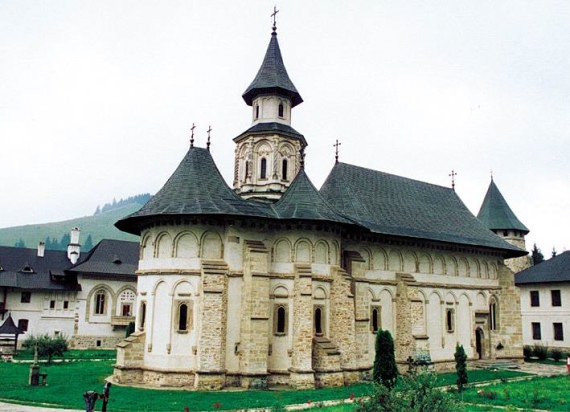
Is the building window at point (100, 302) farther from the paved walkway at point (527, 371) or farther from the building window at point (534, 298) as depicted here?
the building window at point (534, 298)

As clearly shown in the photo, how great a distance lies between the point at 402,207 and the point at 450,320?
24.6 ft

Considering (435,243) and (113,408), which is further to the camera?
(435,243)

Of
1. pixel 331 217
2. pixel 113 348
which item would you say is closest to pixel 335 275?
pixel 331 217

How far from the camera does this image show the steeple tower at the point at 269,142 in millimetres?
30562

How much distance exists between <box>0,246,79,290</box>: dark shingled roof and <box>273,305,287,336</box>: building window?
82.1 ft

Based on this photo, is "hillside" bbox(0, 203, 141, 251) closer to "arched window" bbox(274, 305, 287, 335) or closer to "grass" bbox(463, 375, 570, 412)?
"arched window" bbox(274, 305, 287, 335)

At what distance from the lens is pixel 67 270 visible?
42219 mm

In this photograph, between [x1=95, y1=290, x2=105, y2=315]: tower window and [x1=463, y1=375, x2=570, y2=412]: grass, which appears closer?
[x1=463, y1=375, x2=570, y2=412]: grass

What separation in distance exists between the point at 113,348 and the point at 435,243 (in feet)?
87.0

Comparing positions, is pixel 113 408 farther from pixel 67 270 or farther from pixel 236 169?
pixel 67 270

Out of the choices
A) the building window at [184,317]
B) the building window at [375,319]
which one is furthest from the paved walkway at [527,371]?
the building window at [375,319]

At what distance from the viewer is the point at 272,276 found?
79.9ft

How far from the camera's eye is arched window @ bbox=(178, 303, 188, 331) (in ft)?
75.7

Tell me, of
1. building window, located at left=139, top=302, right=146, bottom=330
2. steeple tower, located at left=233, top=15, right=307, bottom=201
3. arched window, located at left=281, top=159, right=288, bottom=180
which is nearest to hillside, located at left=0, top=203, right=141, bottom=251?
steeple tower, located at left=233, top=15, right=307, bottom=201
